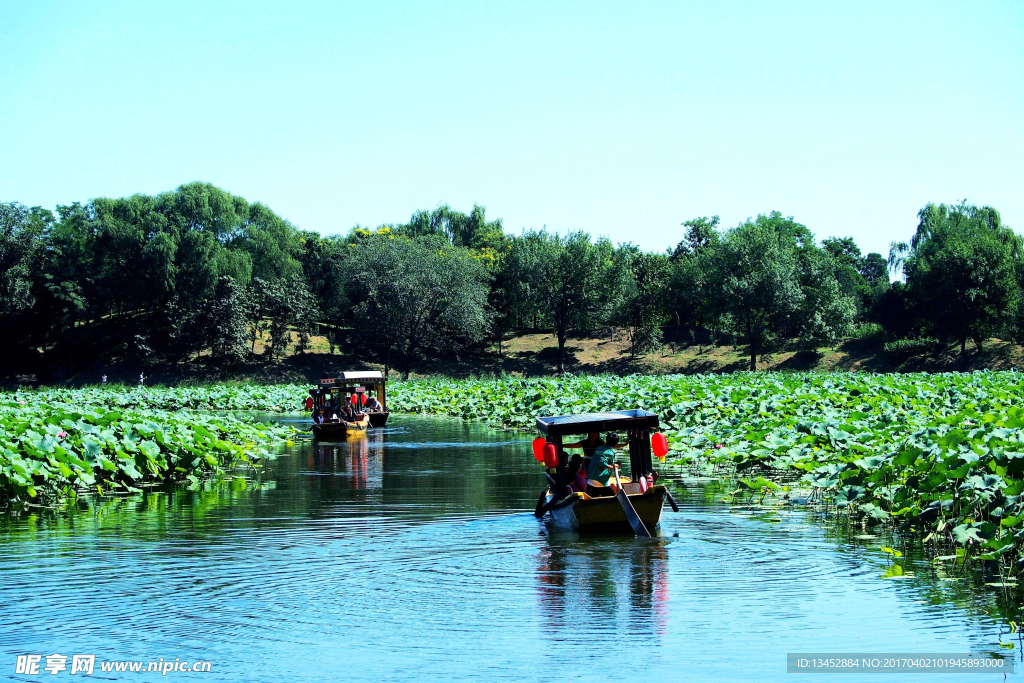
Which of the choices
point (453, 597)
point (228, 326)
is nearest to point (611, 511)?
point (453, 597)

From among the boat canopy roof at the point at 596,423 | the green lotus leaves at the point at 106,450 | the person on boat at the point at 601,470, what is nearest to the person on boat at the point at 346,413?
the green lotus leaves at the point at 106,450

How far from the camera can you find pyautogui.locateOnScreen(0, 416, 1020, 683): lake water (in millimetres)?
8094

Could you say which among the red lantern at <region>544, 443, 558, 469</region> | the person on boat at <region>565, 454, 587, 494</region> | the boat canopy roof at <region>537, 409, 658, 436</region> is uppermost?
the boat canopy roof at <region>537, 409, 658, 436</region>

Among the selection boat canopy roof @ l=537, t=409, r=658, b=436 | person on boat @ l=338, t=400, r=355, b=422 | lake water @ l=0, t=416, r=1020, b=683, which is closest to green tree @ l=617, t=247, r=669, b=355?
person on boat @ l=338, t=400, r=355, b=422

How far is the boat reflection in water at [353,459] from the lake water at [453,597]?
13.9 ft

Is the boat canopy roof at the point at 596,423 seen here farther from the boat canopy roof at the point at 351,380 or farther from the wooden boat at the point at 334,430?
the boat canopy roof at the point at 351,380

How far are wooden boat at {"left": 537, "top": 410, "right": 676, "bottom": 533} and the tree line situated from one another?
49.1m

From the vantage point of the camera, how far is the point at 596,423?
13562 mm

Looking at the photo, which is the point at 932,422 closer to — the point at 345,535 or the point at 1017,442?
the point at 1017,442

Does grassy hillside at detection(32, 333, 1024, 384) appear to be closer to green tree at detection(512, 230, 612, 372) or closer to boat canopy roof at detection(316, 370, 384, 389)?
green tree at detection(512, 230, 612, 372)

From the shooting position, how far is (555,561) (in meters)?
11.6

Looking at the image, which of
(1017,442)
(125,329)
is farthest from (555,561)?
(125,329)

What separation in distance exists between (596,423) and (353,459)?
11.4 metres

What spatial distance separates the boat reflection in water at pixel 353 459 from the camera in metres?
19.9
